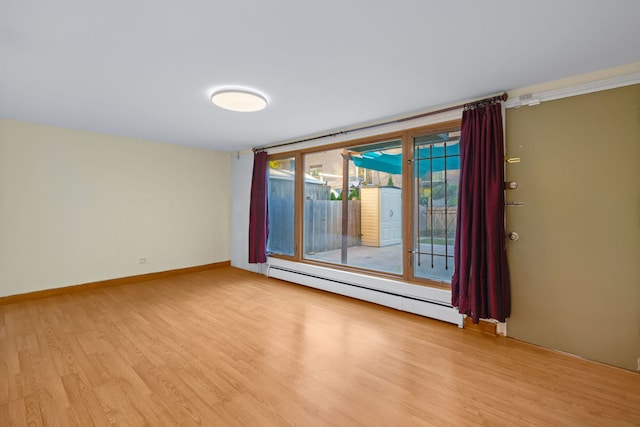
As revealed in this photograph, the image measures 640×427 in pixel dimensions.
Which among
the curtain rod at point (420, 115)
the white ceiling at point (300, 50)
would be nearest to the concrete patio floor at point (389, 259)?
the curtain rod at point (420, 115)

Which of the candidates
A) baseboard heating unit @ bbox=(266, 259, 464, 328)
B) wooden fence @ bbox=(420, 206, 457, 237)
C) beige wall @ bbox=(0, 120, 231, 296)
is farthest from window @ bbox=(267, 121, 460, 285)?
beige wall @ bbox=(0, 120, 231, 296)

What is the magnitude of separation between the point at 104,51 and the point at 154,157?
10.4 ft

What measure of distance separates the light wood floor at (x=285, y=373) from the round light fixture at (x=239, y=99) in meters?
2.31

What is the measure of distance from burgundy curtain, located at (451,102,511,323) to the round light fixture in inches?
83.0

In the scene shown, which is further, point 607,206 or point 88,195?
point 88,195

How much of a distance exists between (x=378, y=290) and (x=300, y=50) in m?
2.81

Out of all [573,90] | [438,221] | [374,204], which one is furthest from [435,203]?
[573,90]

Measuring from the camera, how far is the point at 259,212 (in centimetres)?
→ 512

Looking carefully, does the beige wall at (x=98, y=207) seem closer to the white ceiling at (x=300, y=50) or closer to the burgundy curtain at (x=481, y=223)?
the white ceiling at (x=300, y=50)

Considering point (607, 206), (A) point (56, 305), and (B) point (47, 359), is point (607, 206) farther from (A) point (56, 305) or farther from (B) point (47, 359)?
(A) point (56, 305)

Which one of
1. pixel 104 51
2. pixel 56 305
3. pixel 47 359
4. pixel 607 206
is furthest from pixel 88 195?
pixel 607 206

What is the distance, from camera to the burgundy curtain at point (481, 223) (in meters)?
2.63

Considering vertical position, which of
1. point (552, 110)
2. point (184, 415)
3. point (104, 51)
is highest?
point (104, 51)

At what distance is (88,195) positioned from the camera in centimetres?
428
